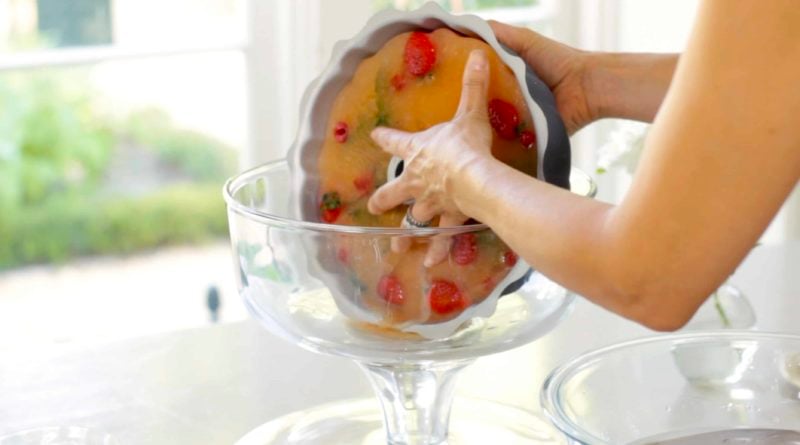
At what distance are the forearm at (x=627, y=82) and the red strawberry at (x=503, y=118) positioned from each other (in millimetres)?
176

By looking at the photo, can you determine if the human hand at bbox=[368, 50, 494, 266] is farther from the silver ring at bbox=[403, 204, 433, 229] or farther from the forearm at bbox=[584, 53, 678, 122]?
the forearm at bbox=[584, 53, 678, 122]

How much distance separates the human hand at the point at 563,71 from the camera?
3.31ft

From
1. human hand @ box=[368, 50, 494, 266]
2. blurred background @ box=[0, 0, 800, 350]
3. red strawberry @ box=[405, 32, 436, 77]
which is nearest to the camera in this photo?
human hand @ box=[368, 50, 494, 266]

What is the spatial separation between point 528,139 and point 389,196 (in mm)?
102

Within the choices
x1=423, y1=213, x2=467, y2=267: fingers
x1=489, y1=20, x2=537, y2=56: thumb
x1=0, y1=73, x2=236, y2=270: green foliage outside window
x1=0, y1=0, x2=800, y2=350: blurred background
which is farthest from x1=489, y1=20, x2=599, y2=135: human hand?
x1=0, y1=73, x2=236, y2=270: green foliage outside window

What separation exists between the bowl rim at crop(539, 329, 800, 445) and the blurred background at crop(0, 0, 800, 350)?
1.00 m

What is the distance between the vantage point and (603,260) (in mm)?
693

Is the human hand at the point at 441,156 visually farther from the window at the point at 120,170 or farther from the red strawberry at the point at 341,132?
the window at the point at 120,170

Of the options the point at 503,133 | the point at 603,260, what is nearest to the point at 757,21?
the point at 603,260

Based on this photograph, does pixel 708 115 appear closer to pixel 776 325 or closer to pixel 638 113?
pixel 638 113

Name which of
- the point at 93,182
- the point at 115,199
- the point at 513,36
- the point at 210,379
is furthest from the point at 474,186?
the point at 115,199

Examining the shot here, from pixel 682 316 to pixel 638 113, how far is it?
0.36m

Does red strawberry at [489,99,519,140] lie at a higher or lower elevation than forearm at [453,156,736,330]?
higher

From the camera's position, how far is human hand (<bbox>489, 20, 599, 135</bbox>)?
1010mm
